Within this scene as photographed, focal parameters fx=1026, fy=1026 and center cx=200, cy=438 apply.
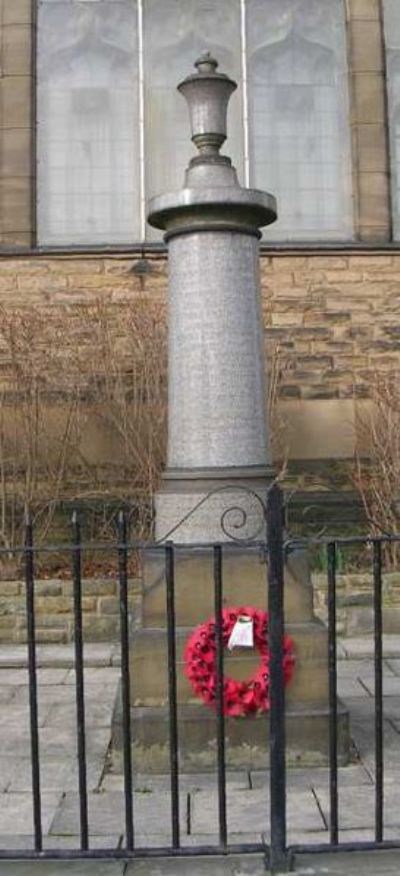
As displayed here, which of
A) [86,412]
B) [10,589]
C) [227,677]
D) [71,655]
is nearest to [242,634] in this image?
[227,677]

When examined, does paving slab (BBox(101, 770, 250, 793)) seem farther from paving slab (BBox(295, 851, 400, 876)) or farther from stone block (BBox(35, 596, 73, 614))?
stone block (BBox(35, 596, 73, 614))

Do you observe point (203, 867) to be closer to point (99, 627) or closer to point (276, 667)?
point (276, 667)

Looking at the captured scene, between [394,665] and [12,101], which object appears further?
[12,101]

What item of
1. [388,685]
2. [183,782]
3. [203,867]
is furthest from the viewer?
[388,685]

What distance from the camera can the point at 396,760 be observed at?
4.86 meters

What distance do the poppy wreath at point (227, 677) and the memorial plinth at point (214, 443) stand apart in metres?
0.06

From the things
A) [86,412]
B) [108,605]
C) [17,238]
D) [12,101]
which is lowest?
[108,605]

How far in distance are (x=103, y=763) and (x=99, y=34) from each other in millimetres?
8953

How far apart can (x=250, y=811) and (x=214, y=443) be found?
6.08 ft

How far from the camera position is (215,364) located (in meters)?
5.22

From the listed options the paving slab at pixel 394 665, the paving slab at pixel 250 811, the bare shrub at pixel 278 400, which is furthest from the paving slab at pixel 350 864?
the bare shrub at pixel 278 400

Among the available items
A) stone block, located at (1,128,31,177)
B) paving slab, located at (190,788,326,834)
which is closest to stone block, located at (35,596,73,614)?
paving slab, located at (190,788,326,834)

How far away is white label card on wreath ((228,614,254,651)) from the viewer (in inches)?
181

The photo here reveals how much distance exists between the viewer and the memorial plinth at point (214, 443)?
15.8ft
